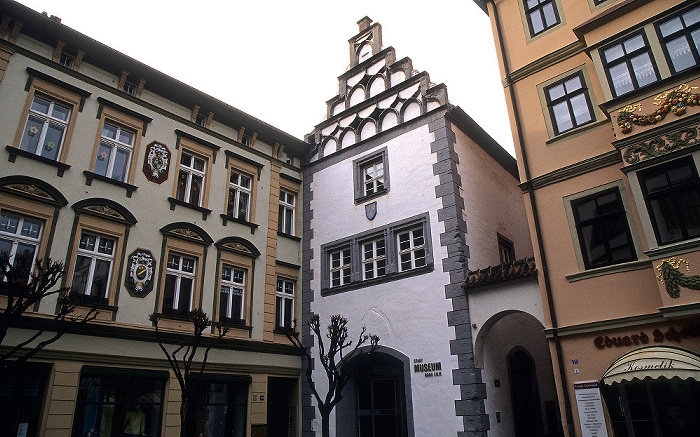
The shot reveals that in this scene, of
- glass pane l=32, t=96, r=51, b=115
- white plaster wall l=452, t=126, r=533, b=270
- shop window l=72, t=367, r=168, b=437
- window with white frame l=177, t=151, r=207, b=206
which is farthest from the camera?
window with white frame l=177, t=151, r=207, b=206

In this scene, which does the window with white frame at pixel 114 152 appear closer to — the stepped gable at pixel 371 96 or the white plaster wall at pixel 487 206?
the stepped gable at pixel 371 96

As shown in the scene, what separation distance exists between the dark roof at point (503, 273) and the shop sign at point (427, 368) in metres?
A: 2.43

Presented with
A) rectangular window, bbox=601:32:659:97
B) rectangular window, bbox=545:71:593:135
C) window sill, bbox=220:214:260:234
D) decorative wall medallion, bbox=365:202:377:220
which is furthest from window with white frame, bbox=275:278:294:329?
rectangular window, bbox=601:32:659:97

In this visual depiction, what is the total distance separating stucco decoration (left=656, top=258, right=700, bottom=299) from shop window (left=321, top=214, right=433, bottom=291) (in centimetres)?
649

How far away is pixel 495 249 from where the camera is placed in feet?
56.0

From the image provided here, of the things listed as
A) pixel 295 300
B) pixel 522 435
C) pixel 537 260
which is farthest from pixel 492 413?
pixel 295 300

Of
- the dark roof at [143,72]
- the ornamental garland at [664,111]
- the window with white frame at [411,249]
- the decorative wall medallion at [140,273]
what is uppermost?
the dark roof at [143,72]

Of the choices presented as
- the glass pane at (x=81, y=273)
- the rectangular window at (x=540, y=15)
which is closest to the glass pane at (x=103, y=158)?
the glass pane at (x=81, y=273)

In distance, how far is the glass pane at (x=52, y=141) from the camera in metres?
13.5

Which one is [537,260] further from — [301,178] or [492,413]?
[301,178]

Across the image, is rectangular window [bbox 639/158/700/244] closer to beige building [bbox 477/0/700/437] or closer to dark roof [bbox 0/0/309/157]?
beige building [bbox 477/0/700/437]

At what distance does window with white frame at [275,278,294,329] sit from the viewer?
18000mm

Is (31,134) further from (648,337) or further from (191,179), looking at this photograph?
(648,337)

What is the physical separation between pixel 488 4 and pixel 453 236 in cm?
739
